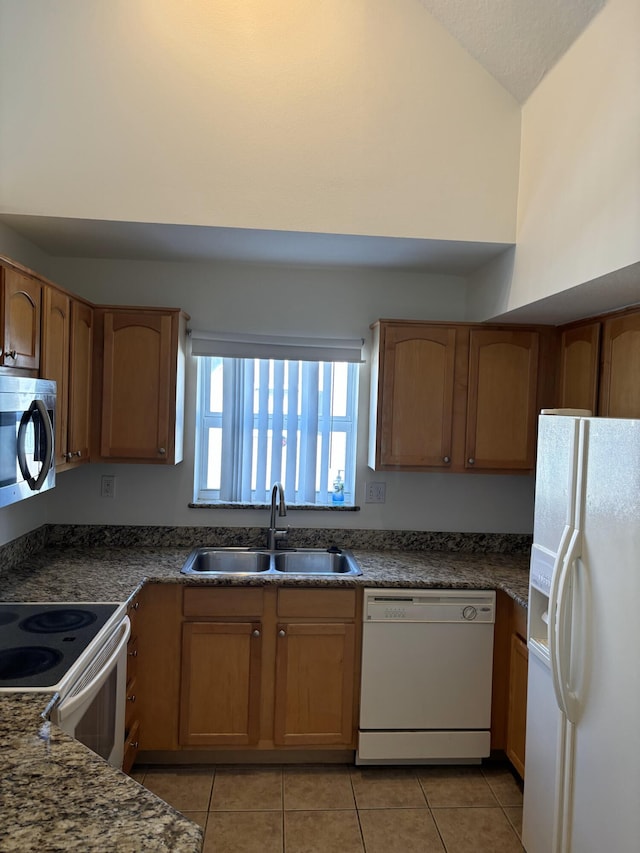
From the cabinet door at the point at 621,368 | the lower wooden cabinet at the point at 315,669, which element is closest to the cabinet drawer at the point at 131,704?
the lower wooden cabinet at the point at 315,669

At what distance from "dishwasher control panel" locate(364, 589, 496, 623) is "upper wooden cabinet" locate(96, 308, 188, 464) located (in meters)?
1.22

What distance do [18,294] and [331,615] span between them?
181cm

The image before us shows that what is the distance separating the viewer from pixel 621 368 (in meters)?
2.44

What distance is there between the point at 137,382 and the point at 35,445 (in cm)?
97

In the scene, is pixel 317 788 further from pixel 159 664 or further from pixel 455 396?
pixel 455 396

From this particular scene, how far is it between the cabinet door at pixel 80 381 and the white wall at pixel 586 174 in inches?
74.3

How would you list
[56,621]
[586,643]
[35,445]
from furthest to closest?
1. [56,621]
2. [35,445]
3. [586,643]

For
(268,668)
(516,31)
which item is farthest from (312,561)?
(516,31)

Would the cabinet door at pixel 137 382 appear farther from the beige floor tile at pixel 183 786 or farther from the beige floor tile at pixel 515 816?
the beige floor tile at pixel 515 816

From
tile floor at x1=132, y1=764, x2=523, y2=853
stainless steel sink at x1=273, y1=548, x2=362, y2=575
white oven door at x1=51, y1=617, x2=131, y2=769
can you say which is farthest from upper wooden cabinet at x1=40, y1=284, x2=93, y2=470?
tile floor at x1=132, y1=764, x2=523, y2=853

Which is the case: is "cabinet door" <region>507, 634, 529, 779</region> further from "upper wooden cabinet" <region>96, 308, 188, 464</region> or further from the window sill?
"upper wooden cabinet" <region>96, 308, 188, 464</region>

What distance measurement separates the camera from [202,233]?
2.67 m

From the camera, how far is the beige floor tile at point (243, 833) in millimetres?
2314

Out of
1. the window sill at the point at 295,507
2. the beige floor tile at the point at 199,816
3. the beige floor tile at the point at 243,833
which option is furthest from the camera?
the window sill at the point at 295,507
